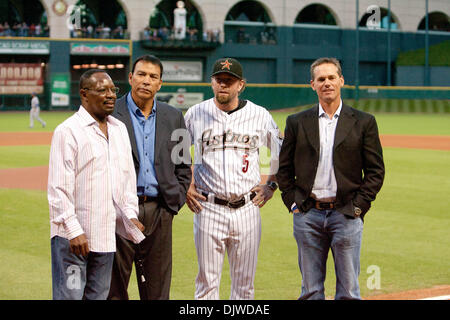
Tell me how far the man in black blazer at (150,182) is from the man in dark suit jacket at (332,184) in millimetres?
900

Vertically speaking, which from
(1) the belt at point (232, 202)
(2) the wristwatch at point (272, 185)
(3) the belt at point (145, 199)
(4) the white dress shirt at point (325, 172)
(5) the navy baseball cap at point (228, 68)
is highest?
(5) the navy baseball cap at point (228, 68)

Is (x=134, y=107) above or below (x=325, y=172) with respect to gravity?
above

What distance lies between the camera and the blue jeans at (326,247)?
16.2ft

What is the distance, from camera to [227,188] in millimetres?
5254

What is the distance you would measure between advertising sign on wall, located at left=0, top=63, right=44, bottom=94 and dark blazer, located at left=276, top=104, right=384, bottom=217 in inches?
1790

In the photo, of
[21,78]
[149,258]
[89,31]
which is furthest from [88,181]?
[89,31]

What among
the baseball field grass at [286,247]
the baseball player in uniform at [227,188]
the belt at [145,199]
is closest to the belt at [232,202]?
the baseball player in uniform at [227,188]

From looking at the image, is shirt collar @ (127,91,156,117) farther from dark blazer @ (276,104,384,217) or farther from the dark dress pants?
dark blazer @ (276,104,384,217)

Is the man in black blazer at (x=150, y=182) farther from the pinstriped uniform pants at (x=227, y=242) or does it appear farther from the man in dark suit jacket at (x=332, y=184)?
the man in dark suit jacket at (x=332, y=184)

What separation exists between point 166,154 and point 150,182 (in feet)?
0.80

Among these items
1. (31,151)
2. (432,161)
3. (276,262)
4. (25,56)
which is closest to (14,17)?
(25,56)

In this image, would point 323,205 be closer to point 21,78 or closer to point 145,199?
point 145,199
